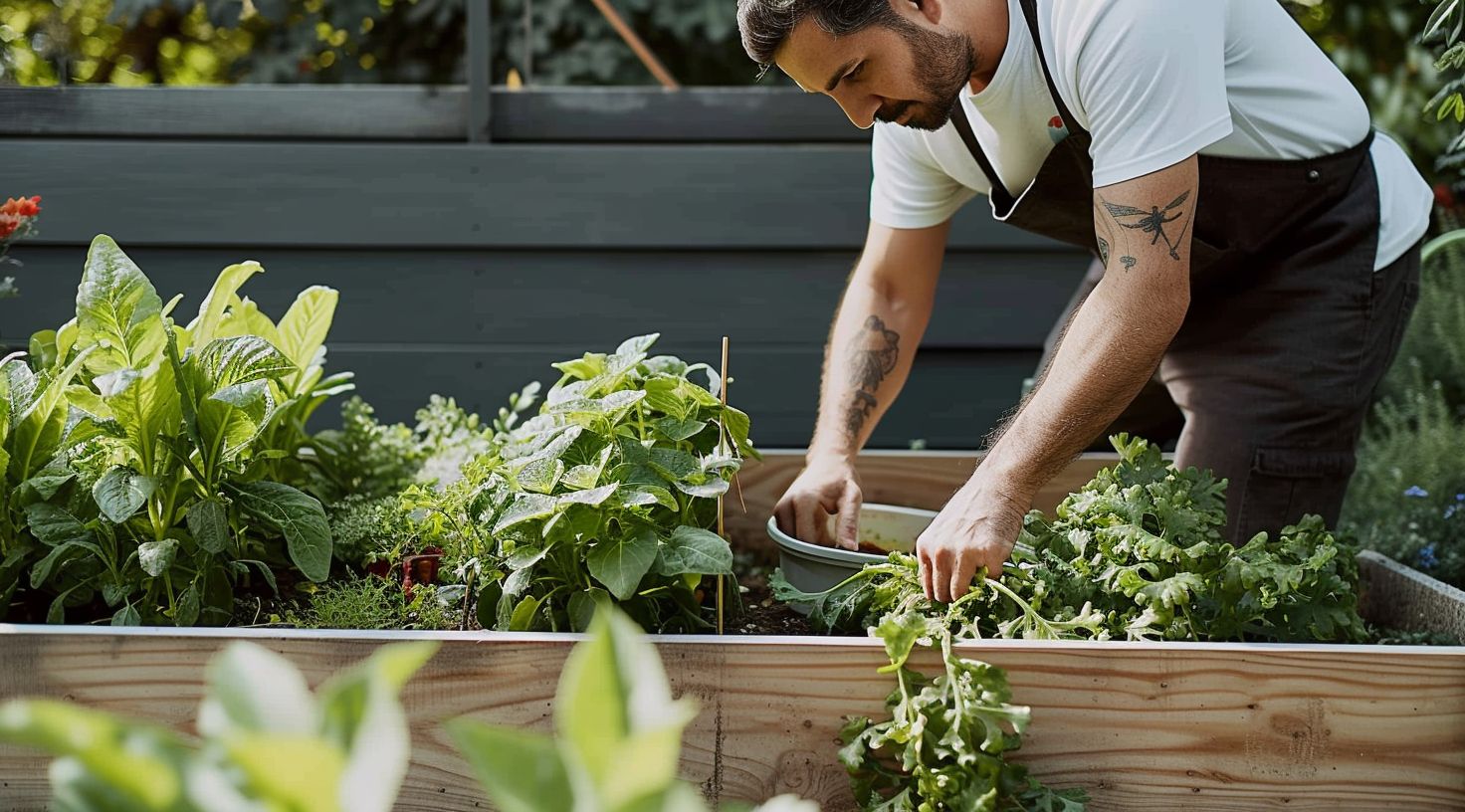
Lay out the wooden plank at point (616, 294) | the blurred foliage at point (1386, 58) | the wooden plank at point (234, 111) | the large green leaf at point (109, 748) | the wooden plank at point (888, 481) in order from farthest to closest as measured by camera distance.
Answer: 1. the blurred foliage at point (1386, 58)
2. the wooden plank at point (616, 294)
3. the wooden plank at point (234, 111)
4. the wooden plank at point (888, 481)
5. the large green leaf at point (109, 748)

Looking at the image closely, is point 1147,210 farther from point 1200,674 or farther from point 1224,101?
point 1200,674

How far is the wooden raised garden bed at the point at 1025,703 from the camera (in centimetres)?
140

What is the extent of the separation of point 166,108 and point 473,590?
199 cm

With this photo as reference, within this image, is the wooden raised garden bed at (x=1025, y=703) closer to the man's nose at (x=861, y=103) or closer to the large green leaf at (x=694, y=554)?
the large green leaf at (x=694, y=554)

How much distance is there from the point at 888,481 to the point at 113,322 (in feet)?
4.72

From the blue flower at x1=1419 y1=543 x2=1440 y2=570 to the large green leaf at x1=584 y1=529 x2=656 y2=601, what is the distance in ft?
5.57

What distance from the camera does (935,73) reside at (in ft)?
5.72

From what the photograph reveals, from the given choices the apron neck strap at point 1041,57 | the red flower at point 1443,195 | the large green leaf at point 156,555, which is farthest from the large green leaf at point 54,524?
the red flower at point 1443,195

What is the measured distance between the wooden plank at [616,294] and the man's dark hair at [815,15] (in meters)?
1.55

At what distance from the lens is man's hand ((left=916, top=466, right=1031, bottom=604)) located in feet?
4.81

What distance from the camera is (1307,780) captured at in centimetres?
143

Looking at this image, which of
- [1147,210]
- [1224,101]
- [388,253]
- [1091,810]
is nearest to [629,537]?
[1091,810]

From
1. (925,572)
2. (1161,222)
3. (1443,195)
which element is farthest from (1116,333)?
(1443,195)

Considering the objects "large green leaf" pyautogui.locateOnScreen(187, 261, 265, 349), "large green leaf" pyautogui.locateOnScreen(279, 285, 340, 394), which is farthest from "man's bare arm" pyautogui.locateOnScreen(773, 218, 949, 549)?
"large green leaf" pyautogui.locateOnScreen(187, 261, 265, 349)
